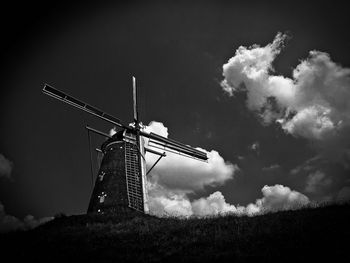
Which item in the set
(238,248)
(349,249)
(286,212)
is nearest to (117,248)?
(238,248)

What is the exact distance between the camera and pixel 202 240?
10.2m

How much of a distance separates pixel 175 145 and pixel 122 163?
19.1 ft

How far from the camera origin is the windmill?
16984mm

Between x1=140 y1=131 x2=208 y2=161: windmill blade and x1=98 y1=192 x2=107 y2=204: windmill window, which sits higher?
x1=140 y1=131 x2=208 y2=161: windmill blade

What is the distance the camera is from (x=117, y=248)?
983 centimetres

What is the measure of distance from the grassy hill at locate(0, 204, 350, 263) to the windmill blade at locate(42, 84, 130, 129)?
8.71m

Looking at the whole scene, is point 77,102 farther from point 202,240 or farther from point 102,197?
point 202,240

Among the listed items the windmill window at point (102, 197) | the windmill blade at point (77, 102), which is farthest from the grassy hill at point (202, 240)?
the windmill blade at point (77, 102)

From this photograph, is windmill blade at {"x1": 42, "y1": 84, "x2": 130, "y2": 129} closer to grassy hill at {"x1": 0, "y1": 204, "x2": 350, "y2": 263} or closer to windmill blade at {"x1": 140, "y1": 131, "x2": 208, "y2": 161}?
windmill blade at {"x1": 140, "y1": 131, "x2": 208, "y2": 161}

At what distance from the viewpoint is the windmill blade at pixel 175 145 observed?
22.6 meters

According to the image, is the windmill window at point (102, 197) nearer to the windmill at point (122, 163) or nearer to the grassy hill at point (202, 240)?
the windmill at point (122, 163)

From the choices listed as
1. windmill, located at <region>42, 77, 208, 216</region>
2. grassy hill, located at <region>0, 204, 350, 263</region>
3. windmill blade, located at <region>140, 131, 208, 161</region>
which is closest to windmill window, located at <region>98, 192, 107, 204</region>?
windmill, located at <region>42, 77, 208, 216</region>

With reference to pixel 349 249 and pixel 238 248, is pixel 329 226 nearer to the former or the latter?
pixel 349 249

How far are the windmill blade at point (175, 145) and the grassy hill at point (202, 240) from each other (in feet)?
29.6
